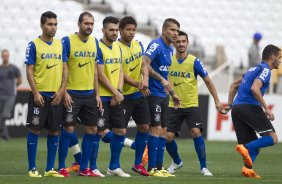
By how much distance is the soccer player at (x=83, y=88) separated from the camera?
1211cm

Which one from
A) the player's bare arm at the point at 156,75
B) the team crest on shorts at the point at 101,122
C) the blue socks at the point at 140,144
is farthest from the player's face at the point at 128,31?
the blue socks at the point at 140,144

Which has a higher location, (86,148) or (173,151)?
(86,148)

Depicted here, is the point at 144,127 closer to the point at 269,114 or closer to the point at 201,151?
the point at 201,151

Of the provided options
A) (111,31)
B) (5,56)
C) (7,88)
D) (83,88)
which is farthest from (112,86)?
(7,88)

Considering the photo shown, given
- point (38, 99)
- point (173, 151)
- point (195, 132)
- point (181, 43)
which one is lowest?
point (173, 151)

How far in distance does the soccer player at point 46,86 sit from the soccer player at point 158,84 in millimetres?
1562

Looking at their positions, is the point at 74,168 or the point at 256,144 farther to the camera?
the point at 74,168

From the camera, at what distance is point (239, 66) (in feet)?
95.3

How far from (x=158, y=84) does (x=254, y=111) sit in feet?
5.10

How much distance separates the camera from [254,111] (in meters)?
13.1

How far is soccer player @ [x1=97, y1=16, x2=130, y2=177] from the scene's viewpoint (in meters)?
12.3

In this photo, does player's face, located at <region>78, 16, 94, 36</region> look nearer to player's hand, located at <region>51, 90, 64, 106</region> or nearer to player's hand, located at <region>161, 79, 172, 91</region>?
player's hand, located at <region>51, 90, 64, 106</region>

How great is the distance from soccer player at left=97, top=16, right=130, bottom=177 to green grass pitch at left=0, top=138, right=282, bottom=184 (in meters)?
0.57

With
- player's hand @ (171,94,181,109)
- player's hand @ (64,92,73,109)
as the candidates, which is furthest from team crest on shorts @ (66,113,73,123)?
player's hand @ (171,94,181,109)
